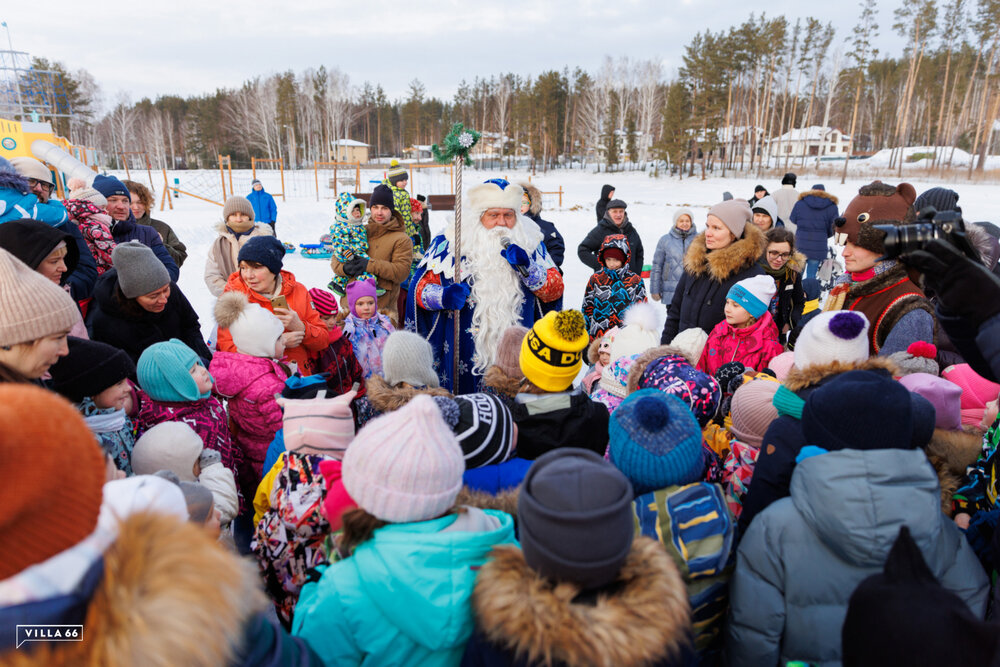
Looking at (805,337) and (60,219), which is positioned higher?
(60,219)

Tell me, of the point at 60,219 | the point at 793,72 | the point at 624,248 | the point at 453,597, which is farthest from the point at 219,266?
the point at 793,72

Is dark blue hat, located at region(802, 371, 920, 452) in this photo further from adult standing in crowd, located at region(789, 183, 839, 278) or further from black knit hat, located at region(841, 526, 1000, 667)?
adult standing in crowd, located at region(789, 183, 839, 278)

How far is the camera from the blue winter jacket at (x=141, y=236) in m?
4.07

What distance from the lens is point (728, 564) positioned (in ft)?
5.10

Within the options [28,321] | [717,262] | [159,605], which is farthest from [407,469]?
[717,262]

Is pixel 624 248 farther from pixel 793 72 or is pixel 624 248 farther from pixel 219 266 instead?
pixel 793 72

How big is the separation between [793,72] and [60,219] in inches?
1949

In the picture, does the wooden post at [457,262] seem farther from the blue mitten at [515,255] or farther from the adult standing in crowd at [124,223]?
the adult standing in crowd at [124,223]

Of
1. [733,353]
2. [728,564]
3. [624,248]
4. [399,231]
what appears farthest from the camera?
[399,231]

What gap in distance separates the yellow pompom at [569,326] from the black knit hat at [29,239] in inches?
93.1

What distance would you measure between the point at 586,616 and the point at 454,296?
100 inches

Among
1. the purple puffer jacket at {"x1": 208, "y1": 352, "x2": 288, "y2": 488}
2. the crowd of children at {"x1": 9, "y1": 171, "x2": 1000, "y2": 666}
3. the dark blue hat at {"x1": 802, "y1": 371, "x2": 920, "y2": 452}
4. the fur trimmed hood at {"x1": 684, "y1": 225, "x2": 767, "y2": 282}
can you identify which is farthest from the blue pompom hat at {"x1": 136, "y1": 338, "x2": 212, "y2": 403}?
the fur trimmed hood at {"x1": 684, "y1": 225, "x2": 767, "y2": 282}

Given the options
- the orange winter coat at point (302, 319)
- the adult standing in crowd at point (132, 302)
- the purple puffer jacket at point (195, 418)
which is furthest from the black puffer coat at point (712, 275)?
the adult standing in crowd at point (132, 302)

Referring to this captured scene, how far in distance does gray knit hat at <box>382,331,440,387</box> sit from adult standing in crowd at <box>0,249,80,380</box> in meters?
1.13
